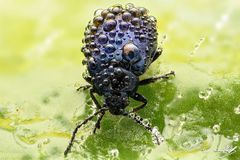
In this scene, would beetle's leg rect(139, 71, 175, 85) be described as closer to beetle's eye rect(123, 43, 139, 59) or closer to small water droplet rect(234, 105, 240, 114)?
beetle's eye rect(123, 43, 139, 59)

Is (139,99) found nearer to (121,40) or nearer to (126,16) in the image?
(121,40)

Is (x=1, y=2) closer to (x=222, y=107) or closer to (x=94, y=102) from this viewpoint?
(x=94, y=102)

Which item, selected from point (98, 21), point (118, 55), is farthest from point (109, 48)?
point (98, 21)

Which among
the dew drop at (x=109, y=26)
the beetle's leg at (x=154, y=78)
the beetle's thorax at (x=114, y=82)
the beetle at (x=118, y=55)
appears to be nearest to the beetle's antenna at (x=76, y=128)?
the beetle at (x=118, y=55)

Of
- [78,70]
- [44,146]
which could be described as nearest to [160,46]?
[78,70]

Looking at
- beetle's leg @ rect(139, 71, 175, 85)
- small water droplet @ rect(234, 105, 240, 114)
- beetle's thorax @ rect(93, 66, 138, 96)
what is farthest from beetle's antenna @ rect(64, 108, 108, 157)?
small water droplet @ rect(234, 105, 240, 114)

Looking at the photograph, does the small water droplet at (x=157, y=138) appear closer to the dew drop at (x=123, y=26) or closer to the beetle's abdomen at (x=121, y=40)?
the beetle's abdomen at (x=121, y=40)

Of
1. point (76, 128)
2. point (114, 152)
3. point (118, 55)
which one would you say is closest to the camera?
point (114, 152)

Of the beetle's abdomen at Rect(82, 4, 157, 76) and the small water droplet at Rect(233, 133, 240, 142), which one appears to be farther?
the beetle's abdomen at Rect(82, 4, 157, 76)
